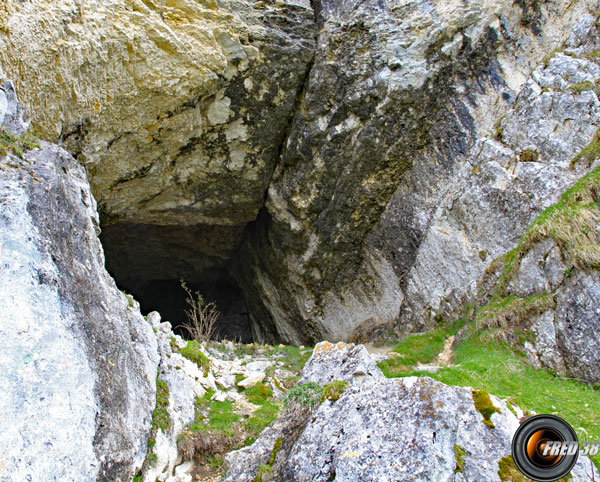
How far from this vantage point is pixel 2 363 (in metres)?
3.53

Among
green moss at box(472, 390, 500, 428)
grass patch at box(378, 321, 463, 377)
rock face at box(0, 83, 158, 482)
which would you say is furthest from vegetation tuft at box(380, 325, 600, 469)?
rock face at box(0, 83, 158, 482)

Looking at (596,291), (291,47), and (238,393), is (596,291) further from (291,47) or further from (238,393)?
(291,47)

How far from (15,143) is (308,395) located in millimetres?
4435

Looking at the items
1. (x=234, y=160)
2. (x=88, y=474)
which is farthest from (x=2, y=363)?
(x=234, y=160)

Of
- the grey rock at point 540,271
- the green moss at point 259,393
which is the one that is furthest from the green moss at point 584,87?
the green moss at point 259,393

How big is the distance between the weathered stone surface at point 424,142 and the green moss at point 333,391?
16.3ft

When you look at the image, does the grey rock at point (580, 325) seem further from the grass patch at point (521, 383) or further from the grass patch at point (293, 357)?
the grass patch at point (293, 357)

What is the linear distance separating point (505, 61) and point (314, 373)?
7.88 metres

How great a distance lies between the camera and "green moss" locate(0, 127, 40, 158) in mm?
4941

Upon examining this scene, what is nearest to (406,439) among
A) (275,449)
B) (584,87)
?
(275,449)

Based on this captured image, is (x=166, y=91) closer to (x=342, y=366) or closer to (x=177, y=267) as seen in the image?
(x=342, y=366)

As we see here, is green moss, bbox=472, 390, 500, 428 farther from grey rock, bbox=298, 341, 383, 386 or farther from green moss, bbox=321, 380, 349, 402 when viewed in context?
grey rock, bbox=298, 341, 383, 386

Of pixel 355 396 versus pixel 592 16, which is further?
pixel 592 16

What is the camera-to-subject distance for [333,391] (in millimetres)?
4594
